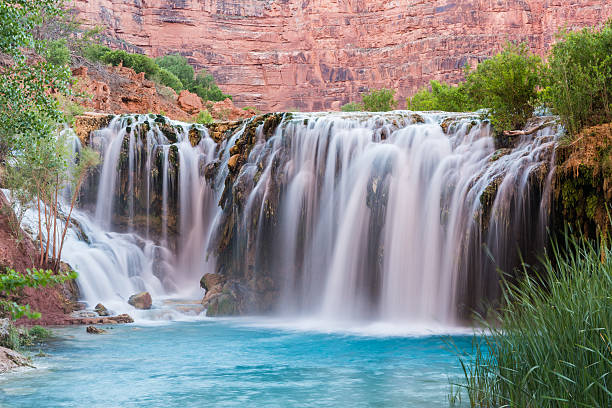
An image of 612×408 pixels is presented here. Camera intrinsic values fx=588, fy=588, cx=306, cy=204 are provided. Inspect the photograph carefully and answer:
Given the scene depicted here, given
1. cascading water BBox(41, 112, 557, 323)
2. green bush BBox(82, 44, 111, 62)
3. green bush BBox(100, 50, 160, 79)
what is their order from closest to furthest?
cascading water BBox(41, 112, 557, 323) < green bush BBox(82, 44, 111, 62) < green bush BBox(100, 50, 160, 79)

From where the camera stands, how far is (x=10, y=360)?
9148 millimetres

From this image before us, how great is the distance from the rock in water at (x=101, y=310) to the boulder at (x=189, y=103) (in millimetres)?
32245

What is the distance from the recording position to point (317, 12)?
75062mm

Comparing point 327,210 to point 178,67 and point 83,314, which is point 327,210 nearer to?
point 83,314

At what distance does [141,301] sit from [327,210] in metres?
5.94

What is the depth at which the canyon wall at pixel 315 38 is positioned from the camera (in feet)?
223

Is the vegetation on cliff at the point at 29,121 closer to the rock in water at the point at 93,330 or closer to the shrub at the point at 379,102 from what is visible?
the rock in water at the point at 93,330

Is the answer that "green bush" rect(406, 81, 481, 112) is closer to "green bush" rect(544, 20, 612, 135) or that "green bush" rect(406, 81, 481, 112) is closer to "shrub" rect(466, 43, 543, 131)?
"shrub" rect(466, 43, 543, 131)

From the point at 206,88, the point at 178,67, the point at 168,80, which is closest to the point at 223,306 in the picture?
the point at 168,80

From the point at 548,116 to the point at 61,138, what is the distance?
44.6ft

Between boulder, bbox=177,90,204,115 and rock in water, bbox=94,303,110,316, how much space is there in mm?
32245

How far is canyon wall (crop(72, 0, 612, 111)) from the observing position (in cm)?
6806

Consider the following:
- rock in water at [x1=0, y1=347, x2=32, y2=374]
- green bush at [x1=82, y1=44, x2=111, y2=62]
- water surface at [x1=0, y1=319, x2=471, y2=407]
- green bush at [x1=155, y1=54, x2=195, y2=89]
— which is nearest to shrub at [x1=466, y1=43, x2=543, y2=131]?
water surface at [x1=0, y1=319, x2=471, y2=407]

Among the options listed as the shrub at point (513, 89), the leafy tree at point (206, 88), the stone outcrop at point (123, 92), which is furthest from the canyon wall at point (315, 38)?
the shrub at point (513, 89)
